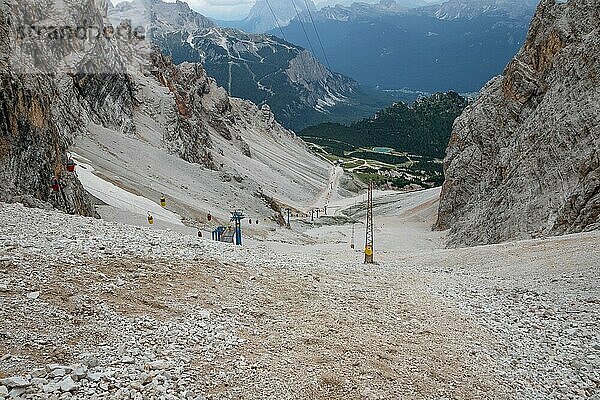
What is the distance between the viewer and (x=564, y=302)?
12.8 metres

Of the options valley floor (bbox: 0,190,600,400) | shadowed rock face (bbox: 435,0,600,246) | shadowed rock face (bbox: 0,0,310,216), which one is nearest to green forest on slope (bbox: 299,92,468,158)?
shadowed rock face (bbox: 0,0,310,216)

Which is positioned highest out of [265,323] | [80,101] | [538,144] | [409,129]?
[409,129]

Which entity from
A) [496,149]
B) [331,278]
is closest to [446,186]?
[496,149]

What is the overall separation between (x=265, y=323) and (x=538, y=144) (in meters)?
31.4

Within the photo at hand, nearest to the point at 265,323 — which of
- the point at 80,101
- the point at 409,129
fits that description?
the point at 80,101

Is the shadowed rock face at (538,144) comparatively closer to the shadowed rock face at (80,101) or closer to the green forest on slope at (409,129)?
the shadowed rock face at (80,101)

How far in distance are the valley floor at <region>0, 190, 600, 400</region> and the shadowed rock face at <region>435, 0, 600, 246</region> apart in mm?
12889

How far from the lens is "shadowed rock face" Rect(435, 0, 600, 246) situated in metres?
30.8

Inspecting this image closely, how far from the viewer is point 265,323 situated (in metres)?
10.8

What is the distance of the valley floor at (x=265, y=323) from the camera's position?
8188 millimetres

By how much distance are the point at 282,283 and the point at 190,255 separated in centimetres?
288

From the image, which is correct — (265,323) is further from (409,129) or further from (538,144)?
(409,129)

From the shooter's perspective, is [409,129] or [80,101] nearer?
[80,101]

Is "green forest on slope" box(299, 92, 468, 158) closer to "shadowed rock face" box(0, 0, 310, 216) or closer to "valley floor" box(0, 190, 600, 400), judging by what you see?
"shadowed rock face" box(0, 0, 310, 216)
